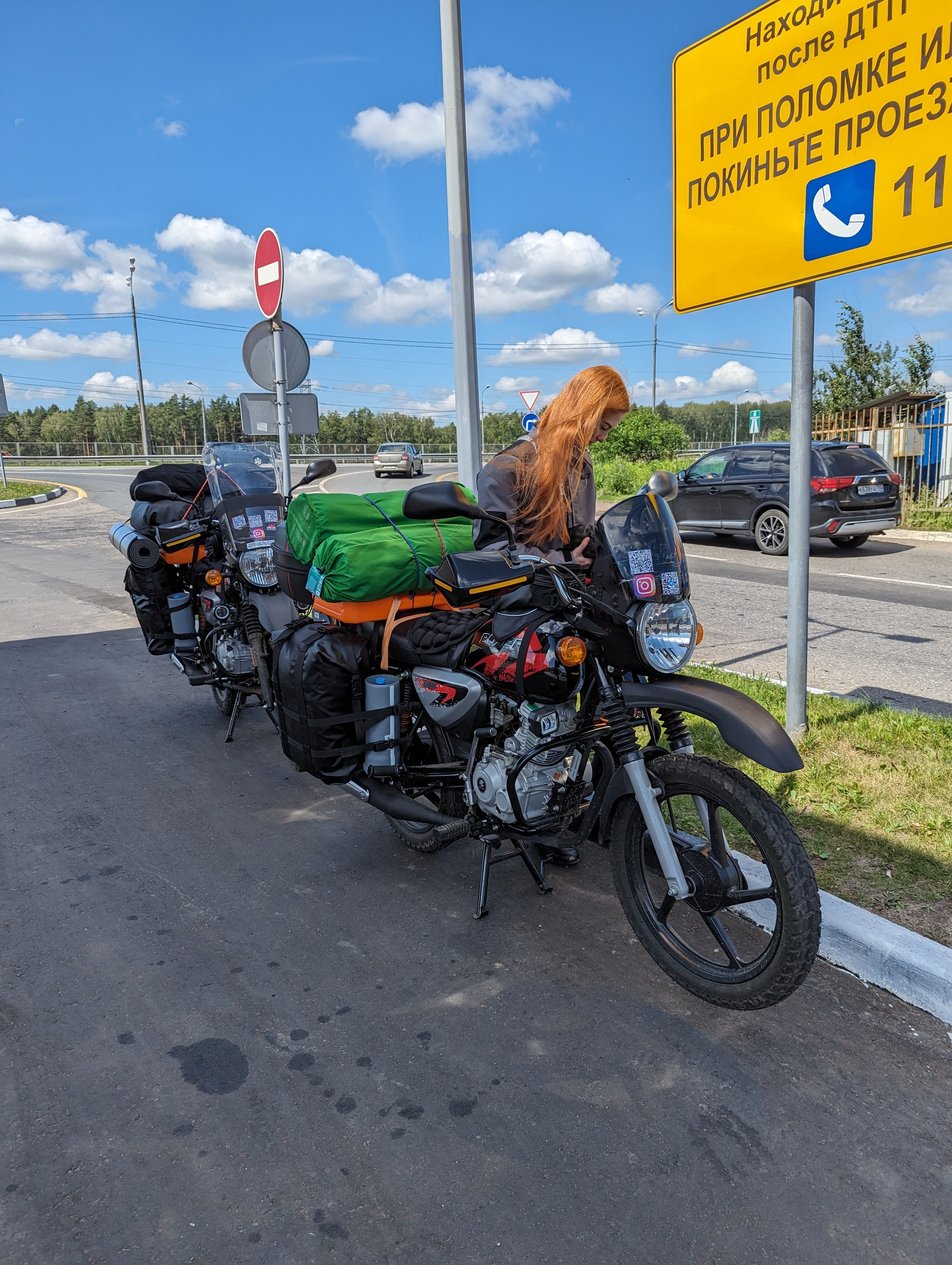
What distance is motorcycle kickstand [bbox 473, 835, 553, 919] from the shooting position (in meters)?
3.20

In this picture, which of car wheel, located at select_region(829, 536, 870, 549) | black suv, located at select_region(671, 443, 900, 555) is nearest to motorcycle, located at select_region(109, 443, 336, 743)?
black suv, located at select_region(671, 443, 900, 555)

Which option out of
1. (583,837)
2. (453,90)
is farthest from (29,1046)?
(453,90)

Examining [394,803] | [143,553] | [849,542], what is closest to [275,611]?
[143,553]

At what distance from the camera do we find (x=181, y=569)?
5.69 m

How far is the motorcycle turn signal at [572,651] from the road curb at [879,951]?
30.3 inches

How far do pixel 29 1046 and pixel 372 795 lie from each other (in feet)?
4.50

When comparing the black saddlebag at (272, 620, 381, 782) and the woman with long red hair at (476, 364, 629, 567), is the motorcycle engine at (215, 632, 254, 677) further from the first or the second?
the woman with long red hair at (476, 364, 629, 567)

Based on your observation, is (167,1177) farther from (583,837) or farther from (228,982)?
(583,837)

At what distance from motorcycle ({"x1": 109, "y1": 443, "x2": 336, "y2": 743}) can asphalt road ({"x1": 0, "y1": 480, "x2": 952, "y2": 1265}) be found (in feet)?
5.10

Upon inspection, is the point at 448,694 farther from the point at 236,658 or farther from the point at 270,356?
the point at 270,356

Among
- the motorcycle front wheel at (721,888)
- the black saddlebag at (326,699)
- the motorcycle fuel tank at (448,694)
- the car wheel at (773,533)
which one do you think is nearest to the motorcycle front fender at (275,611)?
the black saddlebag at (326,699)

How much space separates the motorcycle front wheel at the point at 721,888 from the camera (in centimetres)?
235

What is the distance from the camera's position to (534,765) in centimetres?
286

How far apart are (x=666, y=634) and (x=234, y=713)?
11.7 feet
